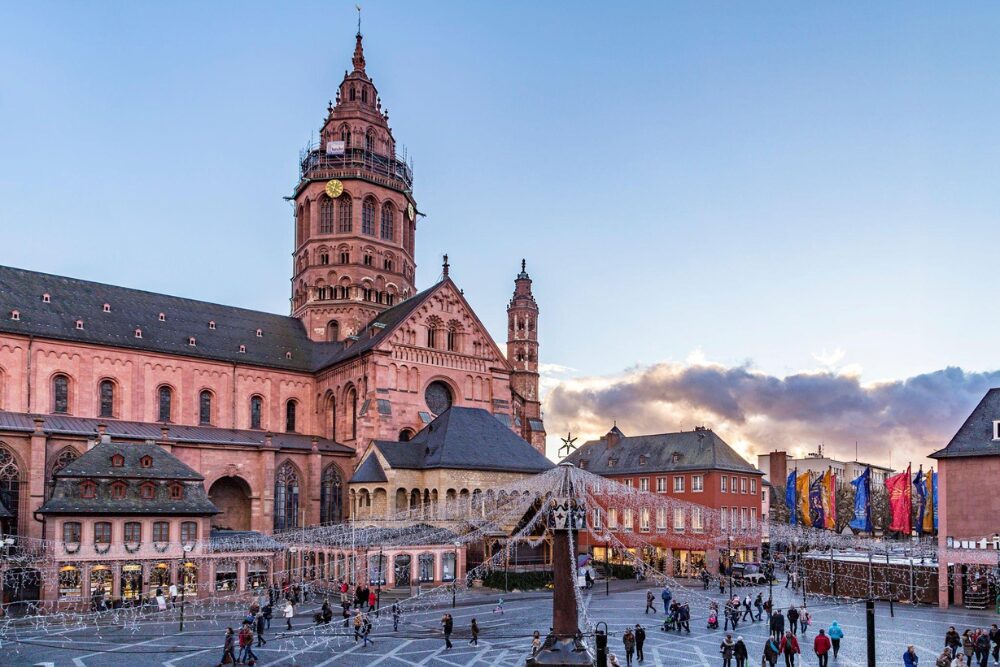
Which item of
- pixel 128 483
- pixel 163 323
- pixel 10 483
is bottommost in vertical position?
pixel 10 483

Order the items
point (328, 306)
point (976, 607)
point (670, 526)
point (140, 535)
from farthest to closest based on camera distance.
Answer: point (328, 306) < point (670, 526) < point (140, 535) < point (976, 607)

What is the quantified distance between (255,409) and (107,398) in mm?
11897

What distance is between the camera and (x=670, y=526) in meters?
71.7

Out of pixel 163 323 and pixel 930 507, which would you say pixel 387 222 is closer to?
pixel 163 323

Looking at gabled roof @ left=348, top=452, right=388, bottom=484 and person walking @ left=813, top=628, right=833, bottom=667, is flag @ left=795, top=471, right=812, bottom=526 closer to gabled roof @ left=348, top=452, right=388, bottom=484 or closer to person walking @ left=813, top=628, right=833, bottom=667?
gabled roof @ left=348, top=452, right=388, bottom=484

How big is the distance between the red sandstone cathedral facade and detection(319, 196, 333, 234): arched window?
0.19 meters

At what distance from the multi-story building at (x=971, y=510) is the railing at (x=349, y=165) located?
57.3 meters

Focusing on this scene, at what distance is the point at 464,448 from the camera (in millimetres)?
63094

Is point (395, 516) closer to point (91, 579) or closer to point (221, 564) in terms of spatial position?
point (221, 564)

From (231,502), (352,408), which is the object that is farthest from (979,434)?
(231,502)

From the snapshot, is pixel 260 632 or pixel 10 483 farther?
pixel 10 483

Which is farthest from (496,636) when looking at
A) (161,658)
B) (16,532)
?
(16,532)

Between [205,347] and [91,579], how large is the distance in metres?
28.1

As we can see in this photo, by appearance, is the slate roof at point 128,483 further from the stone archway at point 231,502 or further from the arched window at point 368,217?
the arched window at point 368,217
